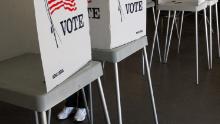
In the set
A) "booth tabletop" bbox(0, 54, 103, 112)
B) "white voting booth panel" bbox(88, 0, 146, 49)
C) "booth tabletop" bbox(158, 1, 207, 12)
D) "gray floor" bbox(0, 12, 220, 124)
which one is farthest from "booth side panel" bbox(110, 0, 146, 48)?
"booth tabletop" bbox(158, 1, 207, 12)

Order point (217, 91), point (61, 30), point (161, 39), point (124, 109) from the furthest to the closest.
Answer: point (161, 39), point (217, 91), point (124, 109), point (61, 30)

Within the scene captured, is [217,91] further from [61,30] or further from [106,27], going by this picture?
[61,30]

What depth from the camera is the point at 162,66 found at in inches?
123

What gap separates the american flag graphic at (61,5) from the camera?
2.83 feet

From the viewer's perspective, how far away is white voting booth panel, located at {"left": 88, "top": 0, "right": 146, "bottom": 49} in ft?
4.04

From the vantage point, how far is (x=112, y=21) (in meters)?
1.25

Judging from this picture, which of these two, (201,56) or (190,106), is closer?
(190,106)

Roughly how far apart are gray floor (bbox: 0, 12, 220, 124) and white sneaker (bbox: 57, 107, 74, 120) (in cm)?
3

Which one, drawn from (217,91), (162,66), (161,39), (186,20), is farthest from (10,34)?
(186,20)

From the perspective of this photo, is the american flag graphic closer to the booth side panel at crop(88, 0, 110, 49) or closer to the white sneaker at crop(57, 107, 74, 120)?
the booth side panel at crop(88, 0, 110, 49)

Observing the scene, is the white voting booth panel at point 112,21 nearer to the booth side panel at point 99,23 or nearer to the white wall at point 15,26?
the booth side panel at point 99,23

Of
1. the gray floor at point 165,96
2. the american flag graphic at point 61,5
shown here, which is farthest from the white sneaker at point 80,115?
the american flag graphic at point 61,5

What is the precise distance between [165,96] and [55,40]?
1.63 metres

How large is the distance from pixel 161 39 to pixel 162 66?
1.16 meters
